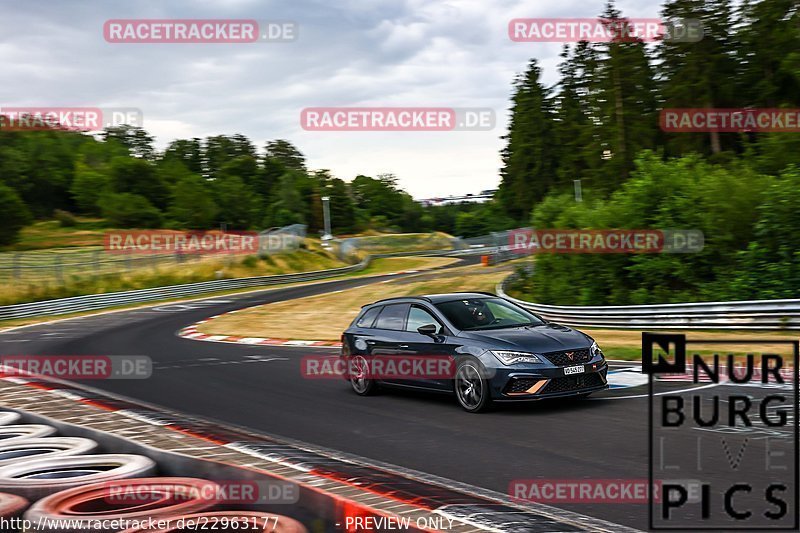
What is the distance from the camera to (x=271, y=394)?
12836mm

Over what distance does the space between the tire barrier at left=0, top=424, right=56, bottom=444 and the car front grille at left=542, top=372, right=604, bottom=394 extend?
17.9 feet

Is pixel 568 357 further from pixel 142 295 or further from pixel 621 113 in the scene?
pixel 621 113

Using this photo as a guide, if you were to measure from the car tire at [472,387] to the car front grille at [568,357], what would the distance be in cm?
84

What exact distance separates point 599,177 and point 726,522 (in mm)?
55445

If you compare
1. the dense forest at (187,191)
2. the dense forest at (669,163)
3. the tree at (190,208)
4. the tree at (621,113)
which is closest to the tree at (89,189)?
the dense forest at (187,191)

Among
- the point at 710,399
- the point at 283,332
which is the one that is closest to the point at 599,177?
the point at 283,332

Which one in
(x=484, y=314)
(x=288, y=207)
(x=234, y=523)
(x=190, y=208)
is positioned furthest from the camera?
(x=288, y=207)

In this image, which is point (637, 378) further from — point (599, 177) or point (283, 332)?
point (599, 177)

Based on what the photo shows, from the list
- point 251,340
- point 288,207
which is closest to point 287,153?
point 288,207

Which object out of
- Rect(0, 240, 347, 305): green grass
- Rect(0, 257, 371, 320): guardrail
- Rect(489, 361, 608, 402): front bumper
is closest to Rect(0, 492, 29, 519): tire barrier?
Rect(489, 361, 608, 402): front bumper

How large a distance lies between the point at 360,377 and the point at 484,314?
222 centimetres

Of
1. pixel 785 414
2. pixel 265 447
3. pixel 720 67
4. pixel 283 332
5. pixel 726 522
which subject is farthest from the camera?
pixel 720 67

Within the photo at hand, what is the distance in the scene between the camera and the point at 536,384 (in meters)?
10.0

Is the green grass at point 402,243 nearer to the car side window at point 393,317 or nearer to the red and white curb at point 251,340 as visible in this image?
the red and white curb at point 251,340
